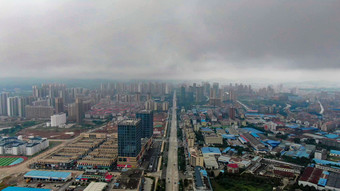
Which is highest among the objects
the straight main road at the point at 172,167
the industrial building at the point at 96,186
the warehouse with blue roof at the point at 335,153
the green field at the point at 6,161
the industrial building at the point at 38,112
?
the industrial building at the point at 38,112

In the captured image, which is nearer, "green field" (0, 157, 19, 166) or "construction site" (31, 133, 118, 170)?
"construction site" (31, 133, 118, 170)

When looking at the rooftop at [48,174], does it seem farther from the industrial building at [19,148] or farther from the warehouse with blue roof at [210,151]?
the warehouse with blue roof at [210,151]

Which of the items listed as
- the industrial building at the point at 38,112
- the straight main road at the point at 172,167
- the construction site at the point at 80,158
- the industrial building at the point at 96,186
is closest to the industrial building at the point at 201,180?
the straight main road at the point at 172,167

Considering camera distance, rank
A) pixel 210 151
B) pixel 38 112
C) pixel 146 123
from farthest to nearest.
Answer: pixel 38 112 → pixel 146 123 → pixel 210 151

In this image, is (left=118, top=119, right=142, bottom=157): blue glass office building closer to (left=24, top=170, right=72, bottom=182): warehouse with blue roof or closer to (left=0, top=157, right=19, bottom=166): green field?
(left=24, top=170, right=72, bottom=182): warehouse with blue roof

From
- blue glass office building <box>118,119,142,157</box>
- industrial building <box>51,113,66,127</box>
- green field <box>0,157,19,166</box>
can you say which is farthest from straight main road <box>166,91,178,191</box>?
industrial building <box>51,113,66,127</box>

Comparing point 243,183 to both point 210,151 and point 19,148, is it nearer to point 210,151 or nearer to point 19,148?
point 210,151

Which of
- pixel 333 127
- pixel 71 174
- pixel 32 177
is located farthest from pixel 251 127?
pixel 32 177

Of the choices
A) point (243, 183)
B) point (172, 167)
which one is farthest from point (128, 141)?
point (243, 183)

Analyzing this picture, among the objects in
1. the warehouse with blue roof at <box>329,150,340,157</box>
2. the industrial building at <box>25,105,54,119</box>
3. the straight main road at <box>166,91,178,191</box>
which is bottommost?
the straight main road at <box>166,91,178,191</box>

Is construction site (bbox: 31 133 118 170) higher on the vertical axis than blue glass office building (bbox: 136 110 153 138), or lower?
lower

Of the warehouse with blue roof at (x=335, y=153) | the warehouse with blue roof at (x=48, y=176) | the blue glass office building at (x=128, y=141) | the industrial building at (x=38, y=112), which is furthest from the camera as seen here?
the industrial building at (x=38, y=112)
